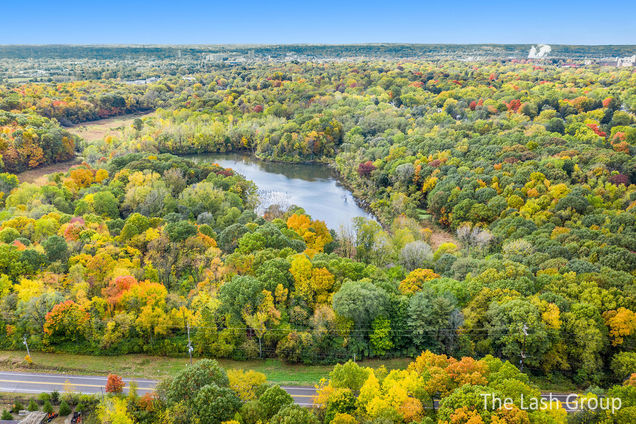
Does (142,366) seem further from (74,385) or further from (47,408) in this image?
(47,408)

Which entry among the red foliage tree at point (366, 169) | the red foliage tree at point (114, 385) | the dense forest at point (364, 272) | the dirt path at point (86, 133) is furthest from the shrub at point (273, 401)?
the dirt path at point (86, 133)

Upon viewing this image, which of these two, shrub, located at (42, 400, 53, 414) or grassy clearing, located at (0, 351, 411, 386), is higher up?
shrub, located at (42, 400, 53, 414)

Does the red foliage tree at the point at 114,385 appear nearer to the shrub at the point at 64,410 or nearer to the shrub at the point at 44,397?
the shrub at the point at 64,410

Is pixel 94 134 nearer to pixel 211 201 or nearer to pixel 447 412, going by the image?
pixel 211 201

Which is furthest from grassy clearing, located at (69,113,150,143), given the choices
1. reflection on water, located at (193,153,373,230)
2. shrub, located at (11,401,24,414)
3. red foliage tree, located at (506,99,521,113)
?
red foliage tree, located at (506,99,521,113)

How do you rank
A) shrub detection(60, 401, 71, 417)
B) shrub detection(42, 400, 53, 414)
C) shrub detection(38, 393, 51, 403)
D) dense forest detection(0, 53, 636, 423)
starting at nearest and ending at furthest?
shrub detection(42, 400, 53, 414)
shrub detection(60, 401, 71, 417)
dense forest detection(0, 53, 636, 423)
shrub detection(38, 393, 51, 403)

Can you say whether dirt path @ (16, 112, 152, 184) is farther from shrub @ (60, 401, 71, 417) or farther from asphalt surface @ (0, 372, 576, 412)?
shrub @ (60, 401, 71, 417)

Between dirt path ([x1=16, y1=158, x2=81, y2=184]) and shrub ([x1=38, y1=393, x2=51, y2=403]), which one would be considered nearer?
shrub ([x1=38, y1=393, x2=51, y2=403])
